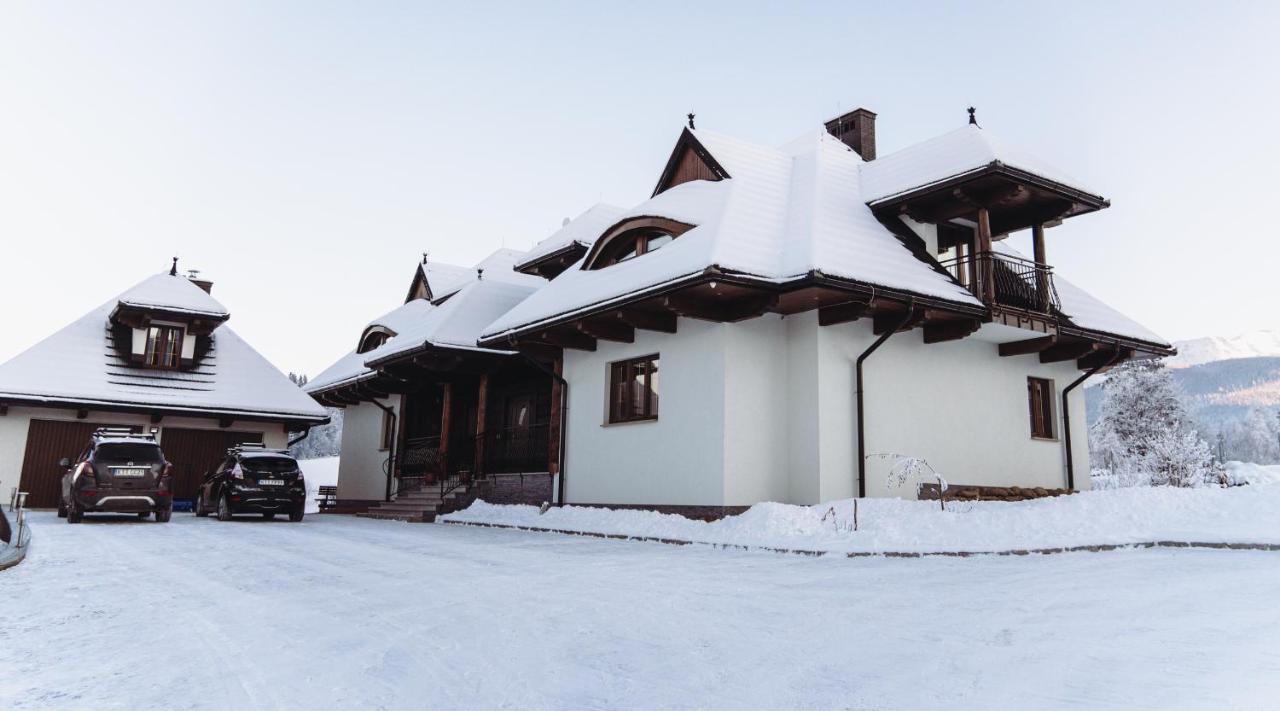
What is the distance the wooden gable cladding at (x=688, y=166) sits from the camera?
53.3 ft

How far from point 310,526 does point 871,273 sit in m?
11.9

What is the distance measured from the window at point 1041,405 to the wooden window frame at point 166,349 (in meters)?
24.0

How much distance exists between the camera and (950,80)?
15.4 m

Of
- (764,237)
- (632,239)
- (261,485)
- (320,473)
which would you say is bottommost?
(261,485)

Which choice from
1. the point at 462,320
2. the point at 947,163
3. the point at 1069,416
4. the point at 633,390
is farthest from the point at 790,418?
the point at 462,320

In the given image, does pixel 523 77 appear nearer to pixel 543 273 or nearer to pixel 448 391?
pixel 543 273

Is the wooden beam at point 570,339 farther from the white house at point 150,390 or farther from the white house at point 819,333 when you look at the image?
the white house at point 150,390

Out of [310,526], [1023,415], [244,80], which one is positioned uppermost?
[244,80]

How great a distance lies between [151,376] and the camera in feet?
78.7

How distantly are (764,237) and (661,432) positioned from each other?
3.89 meters

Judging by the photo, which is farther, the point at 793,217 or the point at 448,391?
the point at 448,391

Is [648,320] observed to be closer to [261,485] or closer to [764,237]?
[764,237]

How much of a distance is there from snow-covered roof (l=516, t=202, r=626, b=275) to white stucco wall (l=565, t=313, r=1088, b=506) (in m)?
5.24

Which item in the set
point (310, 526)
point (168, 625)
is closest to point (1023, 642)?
point (168, 625)
